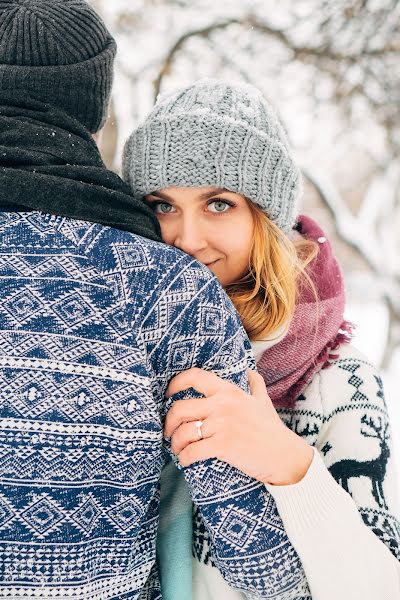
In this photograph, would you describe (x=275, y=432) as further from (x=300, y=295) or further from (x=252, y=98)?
(x=252, y=98)

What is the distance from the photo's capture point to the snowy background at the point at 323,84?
3969 millimetres

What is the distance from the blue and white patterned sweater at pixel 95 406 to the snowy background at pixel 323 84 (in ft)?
8.91

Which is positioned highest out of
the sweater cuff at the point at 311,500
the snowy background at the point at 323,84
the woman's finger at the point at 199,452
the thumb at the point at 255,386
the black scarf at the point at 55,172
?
the black scarf at the point at 55,172

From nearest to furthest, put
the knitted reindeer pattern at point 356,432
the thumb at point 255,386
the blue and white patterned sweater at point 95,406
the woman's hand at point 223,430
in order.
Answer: the blue and white patterned sweater at point 95,406
the woman's hand at point 223,430
the thumb at point 255,386
the knitted reindeer pattern at point 356,432

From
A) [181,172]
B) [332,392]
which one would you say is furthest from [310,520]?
[181,172]

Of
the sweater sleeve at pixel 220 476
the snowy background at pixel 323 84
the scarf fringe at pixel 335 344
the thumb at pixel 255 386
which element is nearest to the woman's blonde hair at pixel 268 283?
the scarf fringe at pixel 335 344

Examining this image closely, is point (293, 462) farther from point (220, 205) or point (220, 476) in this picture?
point (220, 205)

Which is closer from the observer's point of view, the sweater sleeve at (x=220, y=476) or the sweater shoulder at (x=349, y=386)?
the sweater sleeve at (x=220, y=476)

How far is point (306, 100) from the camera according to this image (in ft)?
15.1

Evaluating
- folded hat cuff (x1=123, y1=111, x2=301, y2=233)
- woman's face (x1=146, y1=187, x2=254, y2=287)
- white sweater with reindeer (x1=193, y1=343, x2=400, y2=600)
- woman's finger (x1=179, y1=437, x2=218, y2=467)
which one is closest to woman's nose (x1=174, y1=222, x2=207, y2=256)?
woman's face (x1=146, y1=187, x2=254, y2=287)

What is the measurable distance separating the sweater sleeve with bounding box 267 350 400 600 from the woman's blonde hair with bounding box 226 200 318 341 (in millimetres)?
204

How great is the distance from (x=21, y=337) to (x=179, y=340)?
24cm

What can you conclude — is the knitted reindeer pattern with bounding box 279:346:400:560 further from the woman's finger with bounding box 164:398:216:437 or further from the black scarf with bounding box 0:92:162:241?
the black scarf with bounding box 0:92:162:241

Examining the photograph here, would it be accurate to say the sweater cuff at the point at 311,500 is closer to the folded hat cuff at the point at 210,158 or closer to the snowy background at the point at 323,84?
the folded hat cuff at the point at 210,158
